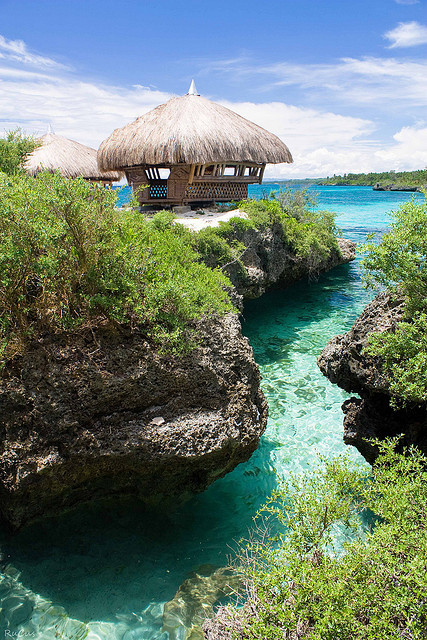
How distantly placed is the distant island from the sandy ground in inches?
2682

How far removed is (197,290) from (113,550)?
141 inches

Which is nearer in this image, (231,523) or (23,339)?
(23,339)

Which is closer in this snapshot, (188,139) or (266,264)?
(266,264)

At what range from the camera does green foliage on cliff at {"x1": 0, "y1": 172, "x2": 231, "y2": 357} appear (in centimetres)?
469

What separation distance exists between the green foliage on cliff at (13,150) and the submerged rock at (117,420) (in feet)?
25.9

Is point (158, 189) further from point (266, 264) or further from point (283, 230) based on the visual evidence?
point (266, 264)

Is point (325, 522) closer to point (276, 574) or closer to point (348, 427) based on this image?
point (276, 574)

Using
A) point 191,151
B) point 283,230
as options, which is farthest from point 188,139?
point 283,230

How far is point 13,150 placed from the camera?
39.2 feet

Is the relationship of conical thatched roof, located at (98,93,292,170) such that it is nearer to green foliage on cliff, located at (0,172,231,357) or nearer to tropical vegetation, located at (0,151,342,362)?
tropical vegetation, located at (0,151,342,362)

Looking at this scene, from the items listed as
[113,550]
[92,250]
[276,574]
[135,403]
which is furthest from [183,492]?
[92,250]

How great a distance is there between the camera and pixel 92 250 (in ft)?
16.5

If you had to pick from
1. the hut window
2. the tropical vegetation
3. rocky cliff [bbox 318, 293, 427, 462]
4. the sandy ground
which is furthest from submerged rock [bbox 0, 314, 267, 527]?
the hut window

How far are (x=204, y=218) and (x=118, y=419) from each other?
10.3 m
